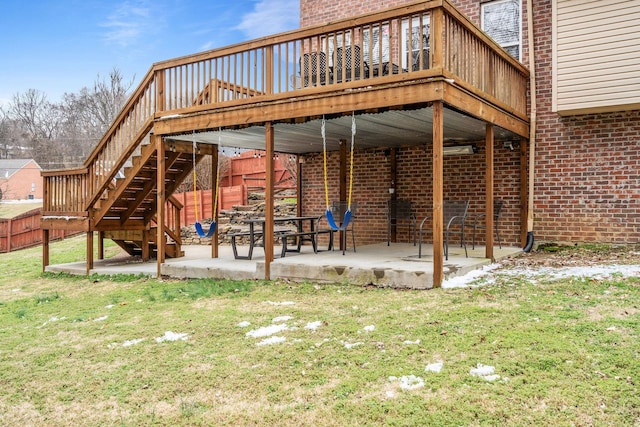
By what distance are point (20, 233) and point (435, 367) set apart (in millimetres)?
19867

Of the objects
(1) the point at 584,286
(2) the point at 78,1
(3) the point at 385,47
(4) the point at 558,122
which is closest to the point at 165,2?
(2) the point at 78,1

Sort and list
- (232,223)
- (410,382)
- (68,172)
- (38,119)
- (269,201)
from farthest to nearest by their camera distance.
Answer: (38,119) < (232,223) < (68,172) < (269,201) < (410,382)

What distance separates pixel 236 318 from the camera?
18.4 ft

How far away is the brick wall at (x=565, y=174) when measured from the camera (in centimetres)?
891

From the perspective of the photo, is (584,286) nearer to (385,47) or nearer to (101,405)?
(101,405)

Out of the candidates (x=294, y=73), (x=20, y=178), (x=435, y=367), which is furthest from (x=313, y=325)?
(x=20, y=178)

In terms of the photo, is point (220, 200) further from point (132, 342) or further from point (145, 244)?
point (132, 342)

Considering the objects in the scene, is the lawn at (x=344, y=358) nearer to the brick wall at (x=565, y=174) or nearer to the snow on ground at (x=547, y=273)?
the snow on ground at (x=547, y=273)

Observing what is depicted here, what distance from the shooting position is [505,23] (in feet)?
33.4

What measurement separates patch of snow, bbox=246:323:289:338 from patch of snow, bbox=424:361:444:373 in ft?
5.51

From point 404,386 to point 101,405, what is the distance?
2089 mm

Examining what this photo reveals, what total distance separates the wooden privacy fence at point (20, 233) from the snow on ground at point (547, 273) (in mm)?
17069

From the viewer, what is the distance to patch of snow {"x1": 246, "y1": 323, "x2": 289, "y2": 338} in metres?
4.94

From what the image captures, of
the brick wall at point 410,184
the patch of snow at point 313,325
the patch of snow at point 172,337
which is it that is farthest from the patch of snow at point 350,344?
the brick wall at point 410,184
